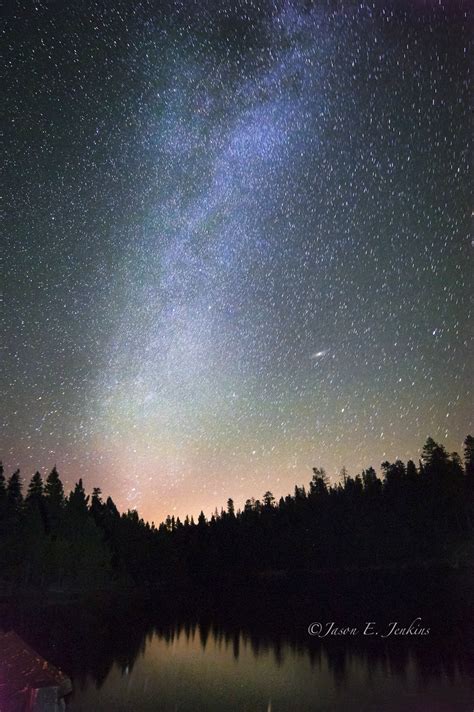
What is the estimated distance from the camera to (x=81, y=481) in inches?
4365

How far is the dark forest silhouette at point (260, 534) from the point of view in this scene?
2928 inches

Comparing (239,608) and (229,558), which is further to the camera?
(229,558)

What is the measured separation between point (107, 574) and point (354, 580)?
42.2 meters

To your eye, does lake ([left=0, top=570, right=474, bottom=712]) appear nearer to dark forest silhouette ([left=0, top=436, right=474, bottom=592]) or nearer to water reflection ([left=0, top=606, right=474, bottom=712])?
water reflection ([left=0, top=606, right=474, bottom=712])

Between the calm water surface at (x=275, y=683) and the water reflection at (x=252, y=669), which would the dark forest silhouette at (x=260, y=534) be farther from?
the calm water surface at (x=275, y=683)

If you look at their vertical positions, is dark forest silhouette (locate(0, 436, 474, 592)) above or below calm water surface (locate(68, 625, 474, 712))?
above

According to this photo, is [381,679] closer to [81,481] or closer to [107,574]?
[107,574]

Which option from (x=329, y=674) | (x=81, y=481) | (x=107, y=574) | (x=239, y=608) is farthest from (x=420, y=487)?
(x=329, y=674)

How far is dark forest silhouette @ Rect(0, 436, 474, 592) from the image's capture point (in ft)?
244

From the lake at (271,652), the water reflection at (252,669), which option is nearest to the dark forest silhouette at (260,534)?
the lake at (271,652)

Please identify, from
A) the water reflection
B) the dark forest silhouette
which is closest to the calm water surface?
the water reflection

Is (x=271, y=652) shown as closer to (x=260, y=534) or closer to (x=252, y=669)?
(x=252, y=669)

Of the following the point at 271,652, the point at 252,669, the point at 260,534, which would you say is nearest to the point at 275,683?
the point at 252,669

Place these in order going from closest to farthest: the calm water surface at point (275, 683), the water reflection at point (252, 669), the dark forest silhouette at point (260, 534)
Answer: the calm water surface at point (275, 683) → the water reflection at point (252, 669) → the dark forest silhouette at point (260, 534)
